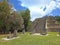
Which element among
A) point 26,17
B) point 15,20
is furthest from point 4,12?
point 26,17

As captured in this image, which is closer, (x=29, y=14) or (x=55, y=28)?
(x=55, y=28)

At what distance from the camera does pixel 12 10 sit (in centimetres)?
6494

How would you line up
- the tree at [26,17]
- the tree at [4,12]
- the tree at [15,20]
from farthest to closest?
the tree at [26,17] → the tree at [15,20] → the tree at [4,12]

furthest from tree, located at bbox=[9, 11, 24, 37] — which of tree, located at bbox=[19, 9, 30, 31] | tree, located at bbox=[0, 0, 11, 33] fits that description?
tree, located at bbox=[19, 9, 30, 31]

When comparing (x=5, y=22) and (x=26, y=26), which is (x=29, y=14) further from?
(x=5, y=22)

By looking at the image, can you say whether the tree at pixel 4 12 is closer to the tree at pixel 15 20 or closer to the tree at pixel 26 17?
the tree at pixel 15 20

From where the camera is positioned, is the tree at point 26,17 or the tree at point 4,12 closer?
the tree at point 4,12

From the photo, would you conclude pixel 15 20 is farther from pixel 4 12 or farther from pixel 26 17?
pixel 26 17

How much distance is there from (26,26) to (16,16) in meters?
22.5

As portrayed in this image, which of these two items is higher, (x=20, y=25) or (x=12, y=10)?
(x=12, y=10)

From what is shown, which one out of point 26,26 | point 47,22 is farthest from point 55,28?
point 26,26

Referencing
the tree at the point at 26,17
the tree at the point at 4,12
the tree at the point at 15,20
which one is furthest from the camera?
the tree at the point at 26,17

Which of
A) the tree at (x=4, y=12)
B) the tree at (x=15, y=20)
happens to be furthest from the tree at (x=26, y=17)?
the tree at (x=4, y=12)

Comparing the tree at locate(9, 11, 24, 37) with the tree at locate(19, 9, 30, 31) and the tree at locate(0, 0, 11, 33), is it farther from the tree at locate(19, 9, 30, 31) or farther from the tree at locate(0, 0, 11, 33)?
the tree at locate(19, 9, 30, 31)
